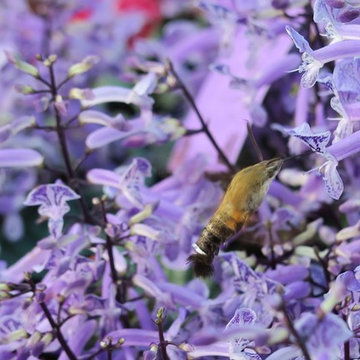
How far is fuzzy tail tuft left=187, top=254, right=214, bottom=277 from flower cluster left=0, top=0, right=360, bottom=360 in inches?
0.5

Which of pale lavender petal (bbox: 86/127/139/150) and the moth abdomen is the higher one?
pale lavender petal (bbox: 86/127/139/150)

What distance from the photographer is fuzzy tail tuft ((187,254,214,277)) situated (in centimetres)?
44

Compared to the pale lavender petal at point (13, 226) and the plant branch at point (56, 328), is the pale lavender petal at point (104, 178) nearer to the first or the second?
the plant branch at point (56, 328)

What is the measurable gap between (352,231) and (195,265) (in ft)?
0.30

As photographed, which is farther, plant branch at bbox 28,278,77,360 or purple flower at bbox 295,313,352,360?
plant branch at bbox 28,278,77,360

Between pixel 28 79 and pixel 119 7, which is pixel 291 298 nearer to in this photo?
pixel 28 79

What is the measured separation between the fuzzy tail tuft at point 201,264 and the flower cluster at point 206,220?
0.01 metres

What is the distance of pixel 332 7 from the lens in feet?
1.32

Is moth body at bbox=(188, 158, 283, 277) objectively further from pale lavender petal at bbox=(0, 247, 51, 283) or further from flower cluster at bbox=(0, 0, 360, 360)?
pale lavender petal at bbox=(0, 247, 51, 283)

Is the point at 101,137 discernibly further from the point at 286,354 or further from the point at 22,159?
the point at 286,354

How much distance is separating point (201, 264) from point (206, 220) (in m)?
0.12

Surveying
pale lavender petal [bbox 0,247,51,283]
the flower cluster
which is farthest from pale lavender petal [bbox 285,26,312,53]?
pale lavender petal [bbox 0,247,51,283]

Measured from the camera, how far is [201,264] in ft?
1.46

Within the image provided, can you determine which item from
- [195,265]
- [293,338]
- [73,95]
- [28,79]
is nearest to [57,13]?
[28,79]
